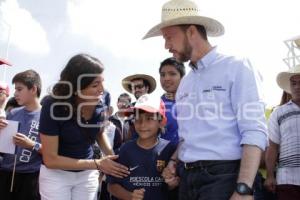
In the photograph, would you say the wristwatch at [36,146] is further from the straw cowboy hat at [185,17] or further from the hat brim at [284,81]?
the hat brim at [284,81]

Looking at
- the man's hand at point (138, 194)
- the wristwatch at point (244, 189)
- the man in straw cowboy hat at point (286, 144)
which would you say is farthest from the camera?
the man in straw cowboy hat at point (286, 144)

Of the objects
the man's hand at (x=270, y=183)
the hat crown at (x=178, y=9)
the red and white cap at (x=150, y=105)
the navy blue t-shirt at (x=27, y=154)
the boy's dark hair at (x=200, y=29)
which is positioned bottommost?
the man's hand at (x=270, y=183)

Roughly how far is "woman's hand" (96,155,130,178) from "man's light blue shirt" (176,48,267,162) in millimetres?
724

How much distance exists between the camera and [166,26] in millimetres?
2996

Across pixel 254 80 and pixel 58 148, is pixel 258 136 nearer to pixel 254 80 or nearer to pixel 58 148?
pixel 254 80

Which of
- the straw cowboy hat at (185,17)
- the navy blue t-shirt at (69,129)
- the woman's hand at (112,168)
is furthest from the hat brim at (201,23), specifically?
the woman's hand at (112,168)

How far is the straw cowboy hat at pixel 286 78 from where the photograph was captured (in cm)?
461

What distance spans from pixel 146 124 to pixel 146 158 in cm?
29

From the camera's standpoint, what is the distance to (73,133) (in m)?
3.42

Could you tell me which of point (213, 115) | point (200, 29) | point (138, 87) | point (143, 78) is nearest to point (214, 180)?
point (213, 115)

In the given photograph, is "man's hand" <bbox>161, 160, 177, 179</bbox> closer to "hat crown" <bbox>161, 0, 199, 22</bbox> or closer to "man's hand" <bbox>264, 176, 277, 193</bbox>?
"hat crown" <bbox>161, 0, 199, 22</bbox>

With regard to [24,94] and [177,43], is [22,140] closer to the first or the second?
[24,94]

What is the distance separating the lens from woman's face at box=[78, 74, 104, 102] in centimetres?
347

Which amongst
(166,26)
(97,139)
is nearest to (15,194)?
(97,139)
